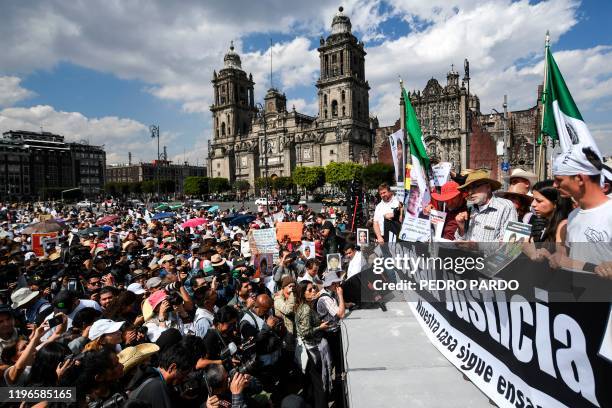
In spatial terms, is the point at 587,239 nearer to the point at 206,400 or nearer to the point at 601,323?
the point at 601,323

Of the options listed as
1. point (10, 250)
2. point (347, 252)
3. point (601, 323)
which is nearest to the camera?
point (601, 323)

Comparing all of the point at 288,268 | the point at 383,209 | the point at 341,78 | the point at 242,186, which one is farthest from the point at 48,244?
the point at 242,186

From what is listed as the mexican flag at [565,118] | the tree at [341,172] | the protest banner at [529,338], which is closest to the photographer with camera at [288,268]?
the protest banner at [529,338]

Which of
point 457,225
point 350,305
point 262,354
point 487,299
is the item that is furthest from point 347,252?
point 487,299

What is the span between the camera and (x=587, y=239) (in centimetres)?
232

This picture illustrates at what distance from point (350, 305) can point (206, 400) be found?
265cm

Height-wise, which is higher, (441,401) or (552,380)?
(552,380)

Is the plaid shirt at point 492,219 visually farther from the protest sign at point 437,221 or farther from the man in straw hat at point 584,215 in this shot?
the man in straw hat at point 584,215

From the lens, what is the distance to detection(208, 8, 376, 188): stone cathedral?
68.6 meters

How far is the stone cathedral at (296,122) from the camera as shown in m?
68.6

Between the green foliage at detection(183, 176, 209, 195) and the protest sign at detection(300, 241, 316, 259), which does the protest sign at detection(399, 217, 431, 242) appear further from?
the green foliage at detection(183, 176, 209, 195)

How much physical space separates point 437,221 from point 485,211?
58 cm

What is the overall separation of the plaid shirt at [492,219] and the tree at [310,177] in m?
58.3

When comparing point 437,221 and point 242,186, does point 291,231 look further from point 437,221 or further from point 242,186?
point 242,186
